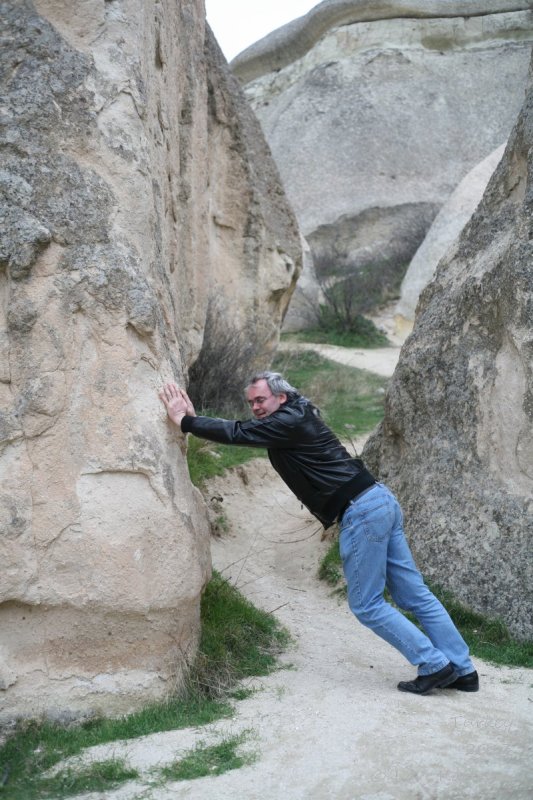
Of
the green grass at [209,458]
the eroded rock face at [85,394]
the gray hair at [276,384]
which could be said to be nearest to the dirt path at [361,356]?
the green grass at [209,458]

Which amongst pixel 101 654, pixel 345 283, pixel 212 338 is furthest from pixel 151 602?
pixel 345 283

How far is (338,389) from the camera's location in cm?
1056

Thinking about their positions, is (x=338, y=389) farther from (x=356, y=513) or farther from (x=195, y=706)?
(x=195, y=706)

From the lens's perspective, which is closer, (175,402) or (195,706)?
(195,706)

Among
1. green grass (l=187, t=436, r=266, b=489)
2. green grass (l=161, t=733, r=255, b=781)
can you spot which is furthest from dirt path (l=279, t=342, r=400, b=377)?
green grass (l=161, t=733, r=255, b=781)

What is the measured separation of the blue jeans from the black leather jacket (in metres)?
0.08

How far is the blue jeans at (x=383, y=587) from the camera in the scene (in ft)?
13.7

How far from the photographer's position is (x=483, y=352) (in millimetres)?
5332

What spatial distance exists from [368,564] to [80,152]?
7.01ft

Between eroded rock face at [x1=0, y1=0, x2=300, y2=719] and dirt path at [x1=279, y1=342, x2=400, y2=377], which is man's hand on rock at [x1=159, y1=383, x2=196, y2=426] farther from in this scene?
dirt path at [x1=279, y1=342, x2=400, y2=377]

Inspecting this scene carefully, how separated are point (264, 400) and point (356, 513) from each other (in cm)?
65

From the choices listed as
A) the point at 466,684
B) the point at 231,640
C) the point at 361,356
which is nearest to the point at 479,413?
the point at 466,684

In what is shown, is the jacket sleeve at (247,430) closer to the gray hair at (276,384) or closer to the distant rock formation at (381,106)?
the gray hair at (276,384)

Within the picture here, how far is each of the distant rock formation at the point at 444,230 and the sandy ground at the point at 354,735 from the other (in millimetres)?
9136
